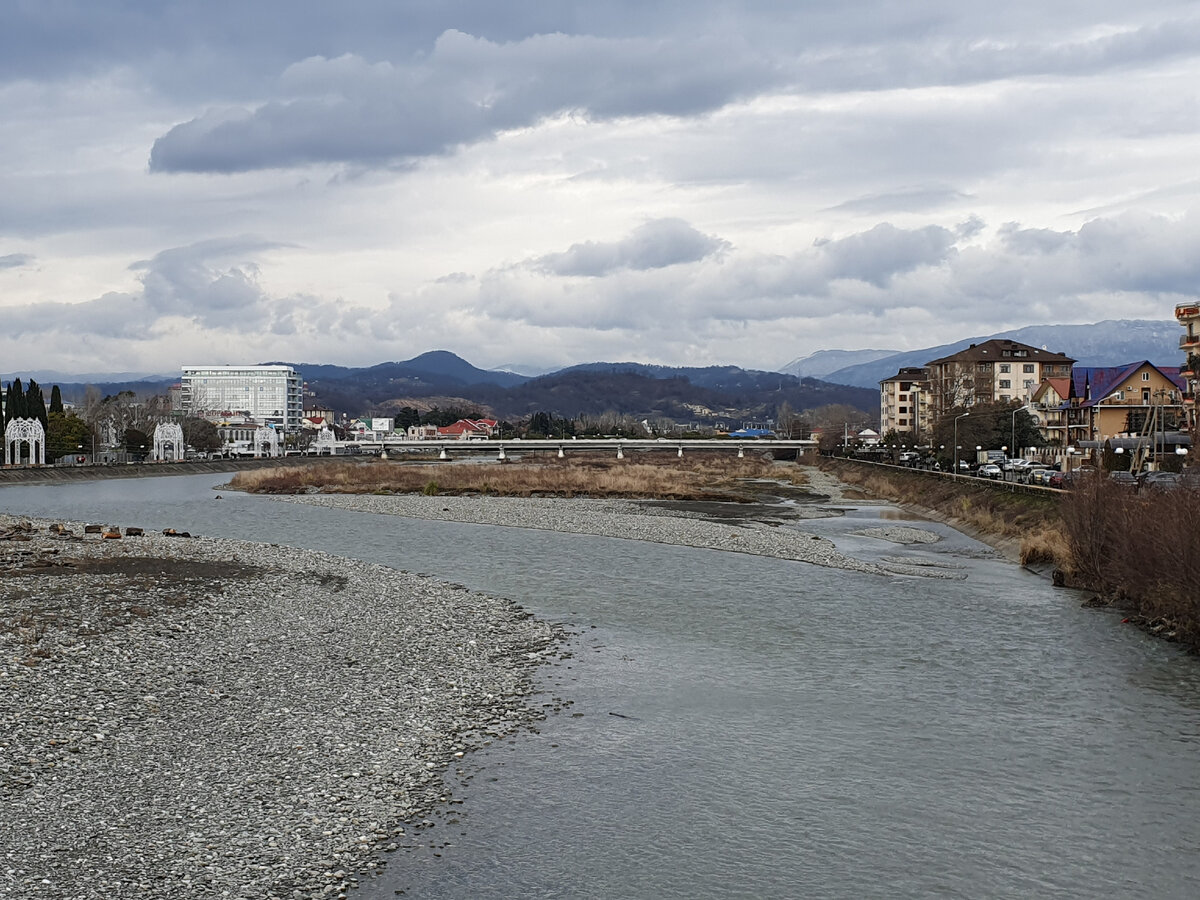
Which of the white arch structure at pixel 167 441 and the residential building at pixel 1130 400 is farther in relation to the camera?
the white arch structure at pixel 167 441

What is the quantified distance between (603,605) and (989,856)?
16002mm

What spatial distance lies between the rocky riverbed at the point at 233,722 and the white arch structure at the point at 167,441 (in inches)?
4242

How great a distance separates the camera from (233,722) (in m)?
15.1

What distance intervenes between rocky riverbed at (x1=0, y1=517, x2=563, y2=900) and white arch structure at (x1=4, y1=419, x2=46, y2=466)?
269ft

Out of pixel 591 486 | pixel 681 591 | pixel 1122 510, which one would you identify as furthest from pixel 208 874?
pixel 591 486

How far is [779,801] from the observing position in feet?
43.4

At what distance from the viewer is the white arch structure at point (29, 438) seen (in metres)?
100

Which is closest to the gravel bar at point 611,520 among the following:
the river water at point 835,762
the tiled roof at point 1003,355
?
the river water at point 835,762

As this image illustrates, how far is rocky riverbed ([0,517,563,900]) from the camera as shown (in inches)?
417

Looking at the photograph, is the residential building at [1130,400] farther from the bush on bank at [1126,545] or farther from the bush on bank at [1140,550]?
the bush on bank at [1140,550]

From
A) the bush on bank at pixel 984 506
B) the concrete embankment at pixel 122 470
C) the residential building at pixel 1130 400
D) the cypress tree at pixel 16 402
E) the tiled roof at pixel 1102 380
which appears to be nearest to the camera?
the bush on bank at pixel 984 506

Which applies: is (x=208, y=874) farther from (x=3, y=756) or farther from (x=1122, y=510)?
(x=1122, y=510)

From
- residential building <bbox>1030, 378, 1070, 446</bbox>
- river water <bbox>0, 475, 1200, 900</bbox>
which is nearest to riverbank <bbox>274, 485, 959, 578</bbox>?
river water <bbox>0, 475, 1200, 900</bbox>

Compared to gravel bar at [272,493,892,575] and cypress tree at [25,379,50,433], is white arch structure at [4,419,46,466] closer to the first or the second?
cypress tree at [25,379,50,433]
